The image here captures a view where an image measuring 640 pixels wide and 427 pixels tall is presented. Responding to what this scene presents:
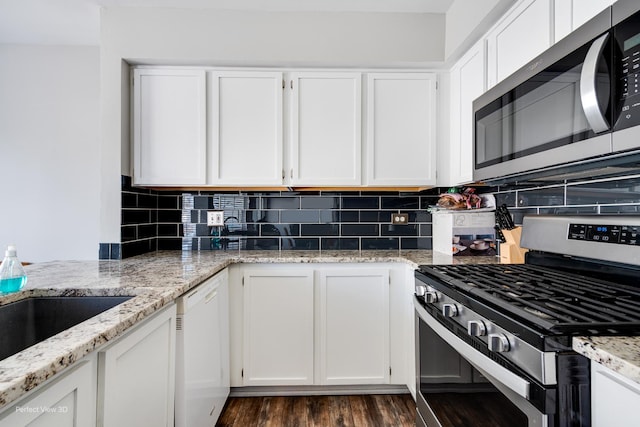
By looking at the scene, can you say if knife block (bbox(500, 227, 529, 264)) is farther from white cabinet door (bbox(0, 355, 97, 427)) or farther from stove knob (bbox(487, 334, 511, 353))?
white cabinet door (bbox(0, 355, 97, 427))

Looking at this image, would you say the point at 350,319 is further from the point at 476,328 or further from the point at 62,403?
the point at 62,403

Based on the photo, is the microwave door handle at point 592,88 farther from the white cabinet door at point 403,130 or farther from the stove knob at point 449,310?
the white cabinet door at point 403,130

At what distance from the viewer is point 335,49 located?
7.16 feet

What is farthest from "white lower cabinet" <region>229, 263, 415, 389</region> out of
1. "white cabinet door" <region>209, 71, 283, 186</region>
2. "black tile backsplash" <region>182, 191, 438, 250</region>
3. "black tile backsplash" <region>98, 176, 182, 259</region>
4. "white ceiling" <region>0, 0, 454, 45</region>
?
"white ceiling" <region>0, 0, 454, 45</region>

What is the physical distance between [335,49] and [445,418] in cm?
207

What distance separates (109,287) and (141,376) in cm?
39

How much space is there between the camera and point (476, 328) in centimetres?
99

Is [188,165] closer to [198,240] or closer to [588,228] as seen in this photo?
[198,240]

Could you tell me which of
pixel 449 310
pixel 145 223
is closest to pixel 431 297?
pixel 449 310

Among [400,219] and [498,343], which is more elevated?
[400,219]

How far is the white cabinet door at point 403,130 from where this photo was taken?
7.39 feet

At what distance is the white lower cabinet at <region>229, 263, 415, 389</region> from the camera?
206 centimetres

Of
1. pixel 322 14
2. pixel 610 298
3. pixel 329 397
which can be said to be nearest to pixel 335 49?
pixel 322 14

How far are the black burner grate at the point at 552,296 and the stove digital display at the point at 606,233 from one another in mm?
145
